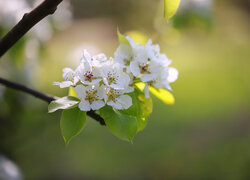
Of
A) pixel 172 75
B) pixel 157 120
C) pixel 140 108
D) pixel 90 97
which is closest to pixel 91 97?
pixel 90 97

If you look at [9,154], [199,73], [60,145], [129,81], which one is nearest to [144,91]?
[129,81]

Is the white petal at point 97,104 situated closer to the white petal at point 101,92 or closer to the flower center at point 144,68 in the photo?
the white petal at point 101,92

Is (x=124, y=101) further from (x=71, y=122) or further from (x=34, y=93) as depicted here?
(x=34, y=93)

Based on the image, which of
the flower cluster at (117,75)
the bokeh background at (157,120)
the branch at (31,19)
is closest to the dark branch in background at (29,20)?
the branch at (31,19)

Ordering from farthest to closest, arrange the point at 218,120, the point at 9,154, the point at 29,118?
the point at 218,120 → the point at 29,118 → the point at 9,154

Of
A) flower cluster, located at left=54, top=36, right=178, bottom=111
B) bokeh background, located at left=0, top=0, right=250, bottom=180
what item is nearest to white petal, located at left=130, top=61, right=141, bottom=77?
flower cluster, located at left=54, top=36, right=178, bottom=111

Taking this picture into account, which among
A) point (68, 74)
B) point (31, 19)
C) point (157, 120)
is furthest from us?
point (157, 120)

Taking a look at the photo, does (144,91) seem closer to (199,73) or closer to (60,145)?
(60,145)
